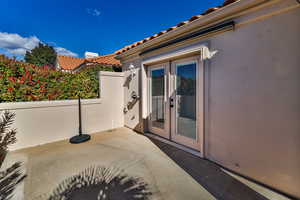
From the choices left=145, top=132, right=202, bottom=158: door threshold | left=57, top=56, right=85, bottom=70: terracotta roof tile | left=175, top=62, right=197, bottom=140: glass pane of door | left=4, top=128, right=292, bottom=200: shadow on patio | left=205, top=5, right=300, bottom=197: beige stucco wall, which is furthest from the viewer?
left=57, top=56, right=85, bottom=70: terracotta roof tile

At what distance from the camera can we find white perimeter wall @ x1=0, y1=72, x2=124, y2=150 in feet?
11.5

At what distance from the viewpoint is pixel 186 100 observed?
11.0 ft

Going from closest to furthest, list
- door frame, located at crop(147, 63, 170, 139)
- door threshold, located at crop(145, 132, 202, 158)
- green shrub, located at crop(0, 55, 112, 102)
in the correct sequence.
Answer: door threshold, located at crop(145, 132, 202, 158) < green shrub, located at crop(0, 55, 112, 102) < door frame, located at crop(147, 63, 170, 139)

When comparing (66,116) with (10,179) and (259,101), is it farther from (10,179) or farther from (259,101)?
(259,101)

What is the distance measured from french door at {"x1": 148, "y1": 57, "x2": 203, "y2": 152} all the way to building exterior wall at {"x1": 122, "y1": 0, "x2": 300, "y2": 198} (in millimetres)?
362

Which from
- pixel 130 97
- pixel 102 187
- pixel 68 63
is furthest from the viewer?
pixel 68 63

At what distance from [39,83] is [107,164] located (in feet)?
10.7

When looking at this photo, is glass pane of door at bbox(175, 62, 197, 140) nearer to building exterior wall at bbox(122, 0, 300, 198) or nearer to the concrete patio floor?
building exterior wall at bbox(122, 0, 300, 198)

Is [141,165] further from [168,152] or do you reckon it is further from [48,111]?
[48,111]

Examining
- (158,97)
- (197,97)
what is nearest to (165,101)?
(158,97)

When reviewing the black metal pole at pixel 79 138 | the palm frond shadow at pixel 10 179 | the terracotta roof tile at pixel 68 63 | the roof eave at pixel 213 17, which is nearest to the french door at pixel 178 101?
the roof eave at pixel 213 17

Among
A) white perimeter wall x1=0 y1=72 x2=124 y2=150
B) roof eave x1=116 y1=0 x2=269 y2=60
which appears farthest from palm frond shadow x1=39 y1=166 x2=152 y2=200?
Answer: roof eave x1=116 y1=0 x2=269 y2=60

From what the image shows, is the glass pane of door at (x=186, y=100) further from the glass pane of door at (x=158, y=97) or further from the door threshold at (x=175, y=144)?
the glass pane of door at (x=158, y=97)

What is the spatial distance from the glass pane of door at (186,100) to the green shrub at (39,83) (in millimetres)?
3205
